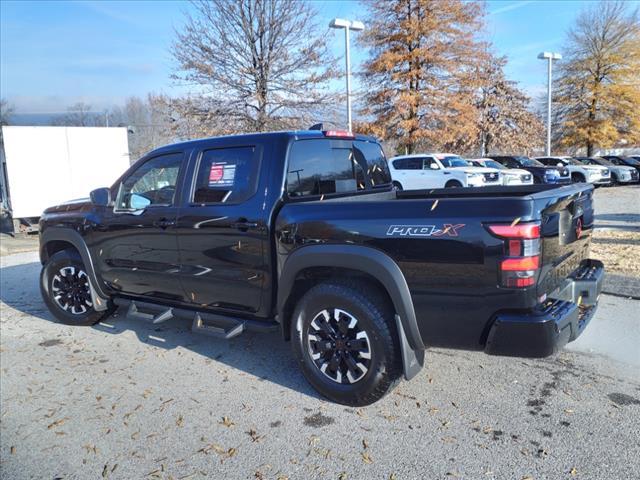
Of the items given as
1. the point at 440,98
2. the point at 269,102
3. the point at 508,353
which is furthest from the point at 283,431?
the point at 440,98

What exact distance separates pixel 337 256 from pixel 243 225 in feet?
3.05

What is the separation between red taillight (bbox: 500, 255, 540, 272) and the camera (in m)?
2.90

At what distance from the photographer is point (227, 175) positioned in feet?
13.8

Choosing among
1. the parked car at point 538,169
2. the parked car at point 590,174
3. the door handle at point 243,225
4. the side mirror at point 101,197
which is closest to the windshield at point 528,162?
the parked car at point 538,169

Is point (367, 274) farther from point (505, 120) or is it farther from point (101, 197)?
point (505, 120)

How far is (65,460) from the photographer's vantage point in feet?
10.3

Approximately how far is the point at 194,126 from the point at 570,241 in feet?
50.1

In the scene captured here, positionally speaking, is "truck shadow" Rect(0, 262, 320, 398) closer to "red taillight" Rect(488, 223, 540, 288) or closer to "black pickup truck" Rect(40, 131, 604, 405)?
"black pickup truck" Rect(40, 131, 604, 405)

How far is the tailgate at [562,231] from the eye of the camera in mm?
3047

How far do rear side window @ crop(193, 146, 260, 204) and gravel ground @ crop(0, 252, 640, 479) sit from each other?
150 cm

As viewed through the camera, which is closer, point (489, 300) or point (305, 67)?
point (489, 300)

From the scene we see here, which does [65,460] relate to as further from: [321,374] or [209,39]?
[209,39]

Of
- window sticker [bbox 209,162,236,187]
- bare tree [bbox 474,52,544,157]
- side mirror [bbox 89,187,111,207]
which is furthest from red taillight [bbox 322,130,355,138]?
bare tree [bbox 474,52,544,157]

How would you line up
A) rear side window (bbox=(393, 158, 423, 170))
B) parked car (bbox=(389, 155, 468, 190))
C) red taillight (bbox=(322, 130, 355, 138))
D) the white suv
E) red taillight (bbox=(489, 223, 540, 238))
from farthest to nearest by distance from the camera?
rear side window (bbox=(393, 158, 423, 170)), parked car (bbox=(389, 155, 468, 190)), the white suv, red taillight (bbox=(322, 130, 355, 138)), red taillight (bbox=(489, 223, 540, 238))
